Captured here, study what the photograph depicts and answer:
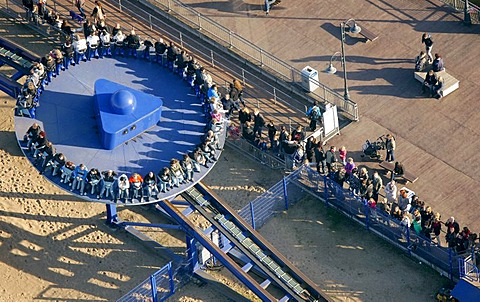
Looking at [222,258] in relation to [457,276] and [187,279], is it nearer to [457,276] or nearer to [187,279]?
[187,279]

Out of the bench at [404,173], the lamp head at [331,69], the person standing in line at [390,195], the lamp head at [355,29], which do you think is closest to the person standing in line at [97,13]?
the lamp head at [331,69]

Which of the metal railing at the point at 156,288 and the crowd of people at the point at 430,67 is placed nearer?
the metal railing at the point at 156,288

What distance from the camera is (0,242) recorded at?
83.3m

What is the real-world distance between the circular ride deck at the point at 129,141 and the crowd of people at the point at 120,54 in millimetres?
286

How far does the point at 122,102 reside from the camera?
261 feet

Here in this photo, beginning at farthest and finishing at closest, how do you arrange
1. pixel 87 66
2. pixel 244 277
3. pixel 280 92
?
pixel 280 92, pixel 87 66, pixel 244 277

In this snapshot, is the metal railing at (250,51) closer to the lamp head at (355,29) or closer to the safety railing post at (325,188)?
the lamp head at (355,29)

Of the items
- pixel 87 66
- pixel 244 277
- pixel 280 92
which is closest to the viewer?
pixel 244 277

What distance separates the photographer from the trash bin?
3489 inches

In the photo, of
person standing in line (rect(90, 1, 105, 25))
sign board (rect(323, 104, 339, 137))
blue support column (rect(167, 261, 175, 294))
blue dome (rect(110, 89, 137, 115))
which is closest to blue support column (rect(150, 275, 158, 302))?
blue support column (rect(167, 261, 175, 294))

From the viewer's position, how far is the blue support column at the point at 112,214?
274ft

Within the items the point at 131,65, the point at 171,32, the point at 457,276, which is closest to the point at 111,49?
the point at 131,65

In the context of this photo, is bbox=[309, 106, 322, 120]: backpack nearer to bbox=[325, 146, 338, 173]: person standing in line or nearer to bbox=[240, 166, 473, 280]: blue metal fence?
bbox=[325, 146, 338, 173]: person standing in line

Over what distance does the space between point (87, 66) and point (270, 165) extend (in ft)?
33.5
